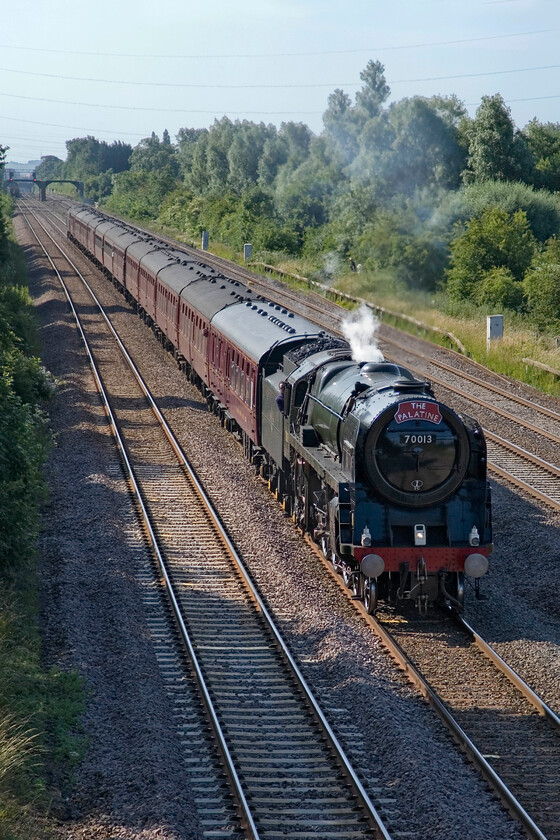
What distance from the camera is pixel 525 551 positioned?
15.6 meters

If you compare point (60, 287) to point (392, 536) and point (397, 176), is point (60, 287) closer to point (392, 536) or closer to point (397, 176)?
point (397, 176)

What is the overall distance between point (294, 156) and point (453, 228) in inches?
2392

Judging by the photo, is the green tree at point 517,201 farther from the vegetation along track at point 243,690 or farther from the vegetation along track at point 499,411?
the vegetation along track at point 243,690

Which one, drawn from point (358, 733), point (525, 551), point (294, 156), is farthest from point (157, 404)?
point (294, 156)

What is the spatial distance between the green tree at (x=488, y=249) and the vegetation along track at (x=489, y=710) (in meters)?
23.9

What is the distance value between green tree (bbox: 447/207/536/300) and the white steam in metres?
18.9

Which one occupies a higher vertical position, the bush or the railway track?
the bush

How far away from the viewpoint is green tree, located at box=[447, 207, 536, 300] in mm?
35875

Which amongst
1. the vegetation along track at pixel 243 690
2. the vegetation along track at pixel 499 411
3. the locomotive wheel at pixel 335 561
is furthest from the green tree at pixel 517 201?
the locomotive wheel at pixel 335 561

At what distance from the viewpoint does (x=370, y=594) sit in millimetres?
13008

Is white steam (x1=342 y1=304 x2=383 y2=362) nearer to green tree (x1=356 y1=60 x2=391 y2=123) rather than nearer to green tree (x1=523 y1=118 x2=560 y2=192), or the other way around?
green tree (x1=523 y1=118 x2=560 y2=192)

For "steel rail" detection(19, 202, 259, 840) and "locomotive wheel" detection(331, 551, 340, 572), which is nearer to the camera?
"steel rail" detection(19, 202, 259, 840)

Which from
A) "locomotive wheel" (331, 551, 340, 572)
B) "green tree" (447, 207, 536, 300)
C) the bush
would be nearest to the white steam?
"locomotive wheel" (331, 551, 340, 572)

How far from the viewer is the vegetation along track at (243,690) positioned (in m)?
8.36
